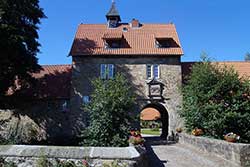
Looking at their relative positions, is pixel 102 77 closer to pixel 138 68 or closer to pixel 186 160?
pixel 138 68

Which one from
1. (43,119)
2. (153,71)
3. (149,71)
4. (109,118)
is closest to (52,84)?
(43,119)

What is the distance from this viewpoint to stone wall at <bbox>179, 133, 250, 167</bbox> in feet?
31.0

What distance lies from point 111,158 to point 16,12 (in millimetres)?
15042

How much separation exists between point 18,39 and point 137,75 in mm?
9597

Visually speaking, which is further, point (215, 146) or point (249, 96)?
point (249, 96)

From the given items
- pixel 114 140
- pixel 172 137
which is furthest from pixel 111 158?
pixel 172 137

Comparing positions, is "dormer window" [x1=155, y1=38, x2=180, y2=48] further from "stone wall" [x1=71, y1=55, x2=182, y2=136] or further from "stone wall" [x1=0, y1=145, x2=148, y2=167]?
"stone wall" [x1=0, y1=145, x2=148, y2=167]

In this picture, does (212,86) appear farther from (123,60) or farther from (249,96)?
(123,60)

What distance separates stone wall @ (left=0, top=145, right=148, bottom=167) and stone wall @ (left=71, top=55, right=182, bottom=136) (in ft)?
47.3

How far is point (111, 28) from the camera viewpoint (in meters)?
25.7

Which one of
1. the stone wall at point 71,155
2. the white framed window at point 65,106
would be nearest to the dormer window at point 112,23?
the white framed window at point 65,106

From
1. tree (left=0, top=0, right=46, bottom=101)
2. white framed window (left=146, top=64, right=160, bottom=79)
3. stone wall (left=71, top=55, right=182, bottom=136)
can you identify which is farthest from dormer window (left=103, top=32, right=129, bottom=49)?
tree (left=0, top=0, right=46, bottom=101)

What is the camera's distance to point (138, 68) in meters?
22.5

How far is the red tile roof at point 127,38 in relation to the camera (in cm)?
2253
